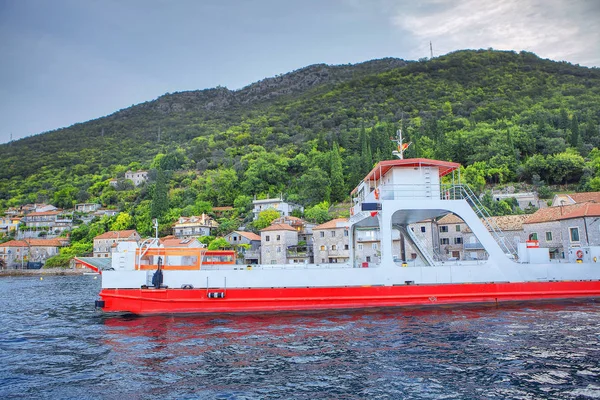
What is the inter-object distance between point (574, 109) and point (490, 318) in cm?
9192

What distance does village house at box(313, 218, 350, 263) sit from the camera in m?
45.7

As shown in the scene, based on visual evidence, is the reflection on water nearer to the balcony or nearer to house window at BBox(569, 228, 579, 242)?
house window at BBox(569, 228, 579, 242)

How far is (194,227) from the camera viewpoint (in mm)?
63219

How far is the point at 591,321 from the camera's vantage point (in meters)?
12.7

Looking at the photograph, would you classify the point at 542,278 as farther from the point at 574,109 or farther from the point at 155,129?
the point at 155,129

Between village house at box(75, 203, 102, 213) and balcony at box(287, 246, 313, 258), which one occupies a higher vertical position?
village house at box(75, 203, 102, 213)

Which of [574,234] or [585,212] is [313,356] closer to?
[585,212]

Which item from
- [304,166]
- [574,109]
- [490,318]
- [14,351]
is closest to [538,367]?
[490,318]

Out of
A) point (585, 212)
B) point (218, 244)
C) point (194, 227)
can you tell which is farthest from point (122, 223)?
point (585, 212)

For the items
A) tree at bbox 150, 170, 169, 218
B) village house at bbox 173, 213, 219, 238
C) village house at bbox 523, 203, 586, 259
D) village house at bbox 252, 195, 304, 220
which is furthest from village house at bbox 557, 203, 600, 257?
tree at bbox 150, 170, 169, 218

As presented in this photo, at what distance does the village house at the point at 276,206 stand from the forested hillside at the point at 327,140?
256cm

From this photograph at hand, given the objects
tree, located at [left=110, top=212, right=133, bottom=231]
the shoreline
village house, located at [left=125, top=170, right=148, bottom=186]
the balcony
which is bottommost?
the shoreline

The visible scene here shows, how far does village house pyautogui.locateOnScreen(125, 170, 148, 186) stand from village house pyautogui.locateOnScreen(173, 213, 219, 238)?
4582 centimetres

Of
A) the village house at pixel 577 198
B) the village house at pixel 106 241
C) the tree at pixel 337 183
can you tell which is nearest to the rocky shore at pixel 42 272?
the village house at pixel 106 241
